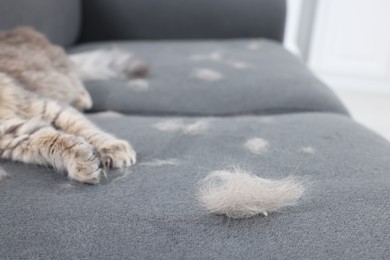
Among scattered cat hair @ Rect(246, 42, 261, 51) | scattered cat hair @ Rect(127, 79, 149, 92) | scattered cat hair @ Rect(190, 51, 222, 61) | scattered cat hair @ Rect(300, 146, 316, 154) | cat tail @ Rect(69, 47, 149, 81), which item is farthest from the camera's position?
scattered cat hair @ Rect(246, 42, 261, 51)

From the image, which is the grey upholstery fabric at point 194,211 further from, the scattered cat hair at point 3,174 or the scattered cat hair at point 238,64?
the scattered cat hair at point 238,64

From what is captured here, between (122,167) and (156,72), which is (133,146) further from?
(156,72)

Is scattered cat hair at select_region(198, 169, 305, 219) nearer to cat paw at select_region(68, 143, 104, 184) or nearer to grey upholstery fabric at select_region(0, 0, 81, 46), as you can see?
cat paw at select_region(68, 143, 104, 184)

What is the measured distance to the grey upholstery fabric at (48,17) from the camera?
4.51 ft

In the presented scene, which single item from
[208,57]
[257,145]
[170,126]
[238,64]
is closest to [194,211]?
[257,145]

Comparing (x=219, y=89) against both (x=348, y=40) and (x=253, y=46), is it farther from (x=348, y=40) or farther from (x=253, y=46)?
(x=348, y=40)

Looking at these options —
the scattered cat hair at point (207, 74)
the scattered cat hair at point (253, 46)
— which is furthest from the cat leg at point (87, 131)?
the scattered cat hair at point (253, 46)

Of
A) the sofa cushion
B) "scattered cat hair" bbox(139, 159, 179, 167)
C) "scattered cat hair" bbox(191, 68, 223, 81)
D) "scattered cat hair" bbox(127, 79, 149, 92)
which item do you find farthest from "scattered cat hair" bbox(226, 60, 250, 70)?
"scattered cat hair" bbox(139, 159, 179, 167)

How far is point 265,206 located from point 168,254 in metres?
0.17

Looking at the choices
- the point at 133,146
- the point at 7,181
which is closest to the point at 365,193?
the point at 133,146

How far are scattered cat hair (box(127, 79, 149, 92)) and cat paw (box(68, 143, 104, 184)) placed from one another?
20.6 inches

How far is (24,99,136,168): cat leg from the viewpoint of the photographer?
2.70 ft

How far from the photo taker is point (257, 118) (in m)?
1.10

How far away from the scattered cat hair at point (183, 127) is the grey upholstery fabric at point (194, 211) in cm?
8
